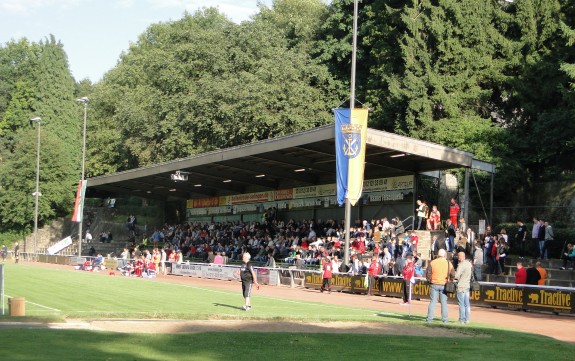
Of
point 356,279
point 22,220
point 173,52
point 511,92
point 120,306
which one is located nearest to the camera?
point 120,306

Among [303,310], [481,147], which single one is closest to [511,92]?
[481,147]

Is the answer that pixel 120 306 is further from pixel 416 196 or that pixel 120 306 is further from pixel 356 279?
pixel 416 196

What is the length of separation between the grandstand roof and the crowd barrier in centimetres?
643

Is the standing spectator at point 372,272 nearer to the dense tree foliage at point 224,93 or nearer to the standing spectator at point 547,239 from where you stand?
the standing spectator at point 547,239

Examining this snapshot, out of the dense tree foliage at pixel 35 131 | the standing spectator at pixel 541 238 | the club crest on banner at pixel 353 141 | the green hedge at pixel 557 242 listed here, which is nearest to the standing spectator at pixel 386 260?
the club crest on banner at pixel 353 141

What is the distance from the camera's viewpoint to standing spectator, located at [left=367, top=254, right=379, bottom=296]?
115 ft

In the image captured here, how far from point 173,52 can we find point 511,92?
3059cm

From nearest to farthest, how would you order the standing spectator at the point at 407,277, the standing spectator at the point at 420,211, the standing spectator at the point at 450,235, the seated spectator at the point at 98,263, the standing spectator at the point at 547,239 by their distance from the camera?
the standing spectator at the point at 407,277 → the standing spectator at the point at 547,239 → the standing spectator at the point at 450,235 → the standing spectator at the point at 420,211 → the seated spectator at the point at 98,263

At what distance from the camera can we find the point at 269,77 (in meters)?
61.1

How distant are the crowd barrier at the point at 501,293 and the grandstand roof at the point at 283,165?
6.43 metres

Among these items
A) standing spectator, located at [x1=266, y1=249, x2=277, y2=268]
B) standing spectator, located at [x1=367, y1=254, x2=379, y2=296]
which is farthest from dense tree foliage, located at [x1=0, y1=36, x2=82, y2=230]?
standing spectator, located at [x1=367, y1=254, x2=379, y2=296]

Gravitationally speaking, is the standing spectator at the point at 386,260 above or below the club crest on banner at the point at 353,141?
below

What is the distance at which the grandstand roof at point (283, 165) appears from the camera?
3834 centimetres

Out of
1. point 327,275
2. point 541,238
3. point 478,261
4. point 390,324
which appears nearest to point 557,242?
point 541,238
